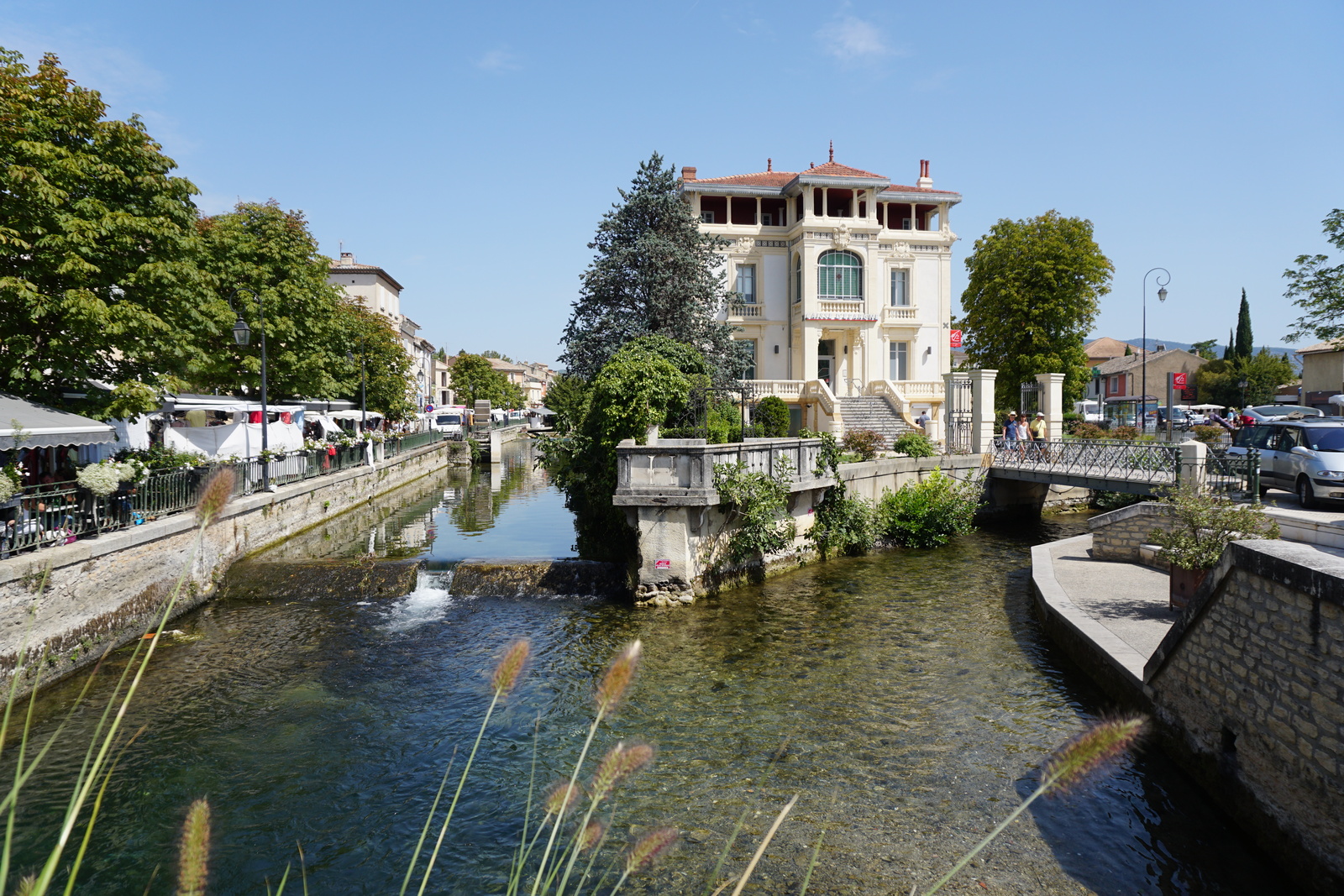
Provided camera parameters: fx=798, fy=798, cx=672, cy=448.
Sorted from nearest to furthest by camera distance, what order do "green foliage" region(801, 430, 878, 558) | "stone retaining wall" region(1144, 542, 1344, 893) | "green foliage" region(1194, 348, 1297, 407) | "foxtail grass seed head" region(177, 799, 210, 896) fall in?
1. "foxtail grass seed head" region(177, 799, 210, 896)
2. "stone retaining wall" region(1144, 542, 1344, 893)
3. "green foliage" region(801, 430, 878, 558)
4. "green foliage" region(1194, 348, 1297, 407)

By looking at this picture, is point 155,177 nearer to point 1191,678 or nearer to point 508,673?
point 508,673

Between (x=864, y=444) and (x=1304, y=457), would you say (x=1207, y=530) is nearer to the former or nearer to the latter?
(x=1304, y=457)

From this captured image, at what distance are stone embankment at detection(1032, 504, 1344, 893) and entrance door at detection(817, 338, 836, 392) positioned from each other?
30146mm

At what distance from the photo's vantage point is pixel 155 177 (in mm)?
16406

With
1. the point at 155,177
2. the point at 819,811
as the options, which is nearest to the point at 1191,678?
the point at 819,811

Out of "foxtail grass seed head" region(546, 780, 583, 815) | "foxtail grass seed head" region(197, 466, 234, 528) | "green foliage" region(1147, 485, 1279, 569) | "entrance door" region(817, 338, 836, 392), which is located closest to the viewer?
"foxtail grass seed head" region(197, 466, 234, 528)

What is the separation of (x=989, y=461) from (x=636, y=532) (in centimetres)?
1431

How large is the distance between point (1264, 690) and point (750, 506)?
10.5m

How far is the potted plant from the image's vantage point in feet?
35.8

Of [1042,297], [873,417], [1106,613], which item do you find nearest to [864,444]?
[873,417]

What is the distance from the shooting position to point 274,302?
1102 inches

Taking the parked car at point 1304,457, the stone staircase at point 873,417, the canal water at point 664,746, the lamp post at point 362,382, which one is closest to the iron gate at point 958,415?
the stone staircase at point 873,417

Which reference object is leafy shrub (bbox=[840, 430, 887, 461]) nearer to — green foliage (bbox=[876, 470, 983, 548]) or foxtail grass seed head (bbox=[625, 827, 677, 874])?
green foliage (bbox=[876, 470, 983, 548])

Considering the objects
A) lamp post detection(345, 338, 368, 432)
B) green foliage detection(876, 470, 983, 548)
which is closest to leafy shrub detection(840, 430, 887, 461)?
green foliage detection(876, 470, 983, 548)
